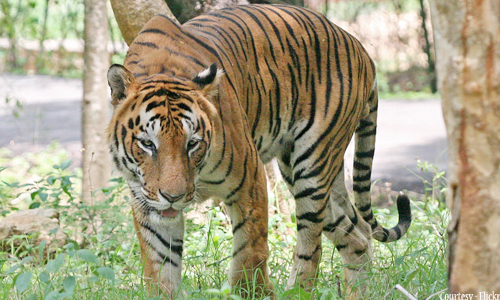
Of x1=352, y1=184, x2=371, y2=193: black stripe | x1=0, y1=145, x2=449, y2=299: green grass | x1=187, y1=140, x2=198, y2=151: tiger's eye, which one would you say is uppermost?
x1=187, y1=140, x2=198, y2=151: tiger's eye

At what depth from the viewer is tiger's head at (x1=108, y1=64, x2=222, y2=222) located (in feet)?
9.27

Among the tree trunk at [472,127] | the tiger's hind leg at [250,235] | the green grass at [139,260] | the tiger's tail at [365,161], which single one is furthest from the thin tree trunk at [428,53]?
the tree trunk at [472,127]

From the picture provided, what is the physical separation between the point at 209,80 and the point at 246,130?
40cm

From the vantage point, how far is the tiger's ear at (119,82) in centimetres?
290

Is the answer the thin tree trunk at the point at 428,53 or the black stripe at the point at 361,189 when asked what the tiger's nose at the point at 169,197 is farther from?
the thin tree trunk at the point at 428,53

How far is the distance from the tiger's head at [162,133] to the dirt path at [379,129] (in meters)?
4.46

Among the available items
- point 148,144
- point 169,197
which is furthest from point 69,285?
point 148,144

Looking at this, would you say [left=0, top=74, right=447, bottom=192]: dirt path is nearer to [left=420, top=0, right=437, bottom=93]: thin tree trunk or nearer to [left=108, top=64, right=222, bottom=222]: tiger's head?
[left=420, top=0, right=437, bottom=93]: thin tree trunk

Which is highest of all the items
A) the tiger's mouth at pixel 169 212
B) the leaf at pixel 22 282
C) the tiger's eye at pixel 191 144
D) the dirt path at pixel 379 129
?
the tiger's eye at pixel 191 144

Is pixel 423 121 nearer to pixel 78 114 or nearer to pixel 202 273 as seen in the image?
pixel 78 114

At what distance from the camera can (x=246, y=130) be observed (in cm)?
329

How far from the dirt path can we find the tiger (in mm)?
3274

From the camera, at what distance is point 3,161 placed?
8.45 metres

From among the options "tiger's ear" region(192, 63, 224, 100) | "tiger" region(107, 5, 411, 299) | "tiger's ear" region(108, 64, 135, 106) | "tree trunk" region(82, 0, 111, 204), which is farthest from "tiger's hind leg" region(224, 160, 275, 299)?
"tree trunk" region(82, 0, 111, 204)
